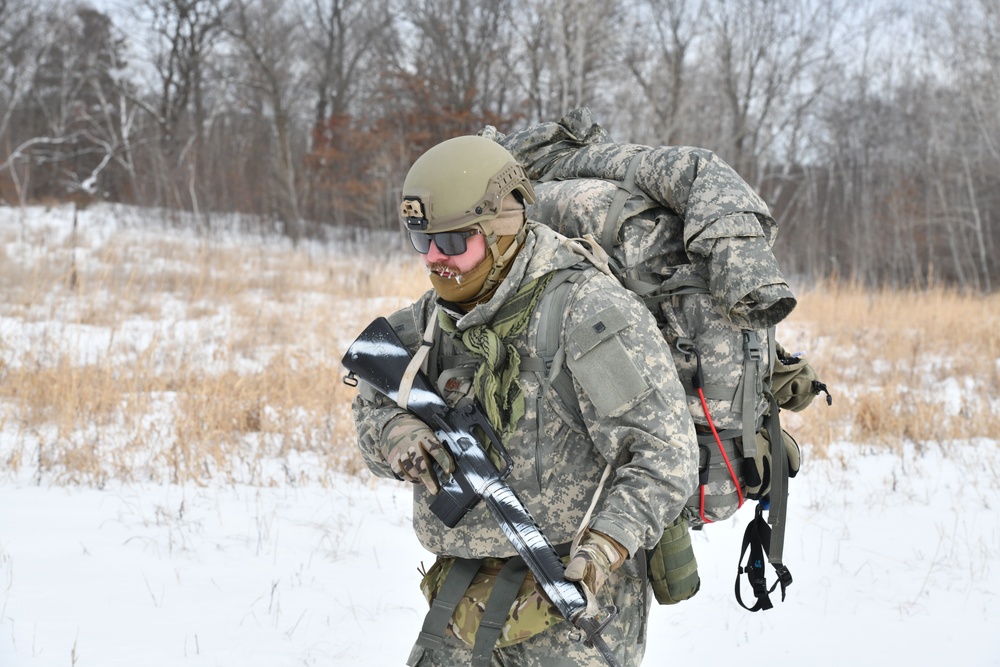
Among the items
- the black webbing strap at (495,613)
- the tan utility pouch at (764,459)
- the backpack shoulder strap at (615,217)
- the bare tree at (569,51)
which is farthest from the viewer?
the bare tree at (569,51)

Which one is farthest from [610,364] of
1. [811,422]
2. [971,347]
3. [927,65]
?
[927,65]

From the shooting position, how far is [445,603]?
1.69 metres

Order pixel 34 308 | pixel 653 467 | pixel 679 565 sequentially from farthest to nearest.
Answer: pixel 34 308 → pixel 679 565 → pixel 653 467

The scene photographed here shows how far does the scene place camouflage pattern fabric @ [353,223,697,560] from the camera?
1481 mm

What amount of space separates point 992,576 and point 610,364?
10.6 feet

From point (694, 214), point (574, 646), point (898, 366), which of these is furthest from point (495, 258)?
point (898, 366)

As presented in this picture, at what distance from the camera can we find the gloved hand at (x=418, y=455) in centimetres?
161

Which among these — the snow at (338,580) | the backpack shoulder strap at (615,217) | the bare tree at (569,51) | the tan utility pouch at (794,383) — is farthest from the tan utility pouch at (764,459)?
the bare tree at (569,51)

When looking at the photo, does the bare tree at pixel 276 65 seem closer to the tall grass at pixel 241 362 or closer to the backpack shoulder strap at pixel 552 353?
the tall grass at pixel 241 362

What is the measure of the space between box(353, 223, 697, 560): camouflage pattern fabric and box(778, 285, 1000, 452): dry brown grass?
4.04 m

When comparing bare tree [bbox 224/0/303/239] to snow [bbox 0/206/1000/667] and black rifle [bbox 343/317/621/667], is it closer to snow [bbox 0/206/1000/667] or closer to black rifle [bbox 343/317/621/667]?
snow [bbox 0/206/1000/667]

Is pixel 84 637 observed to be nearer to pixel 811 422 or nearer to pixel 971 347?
pixel 811 422

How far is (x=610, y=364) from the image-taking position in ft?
5.01

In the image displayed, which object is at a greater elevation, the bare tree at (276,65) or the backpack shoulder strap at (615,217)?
the bare tree at (276,65)
